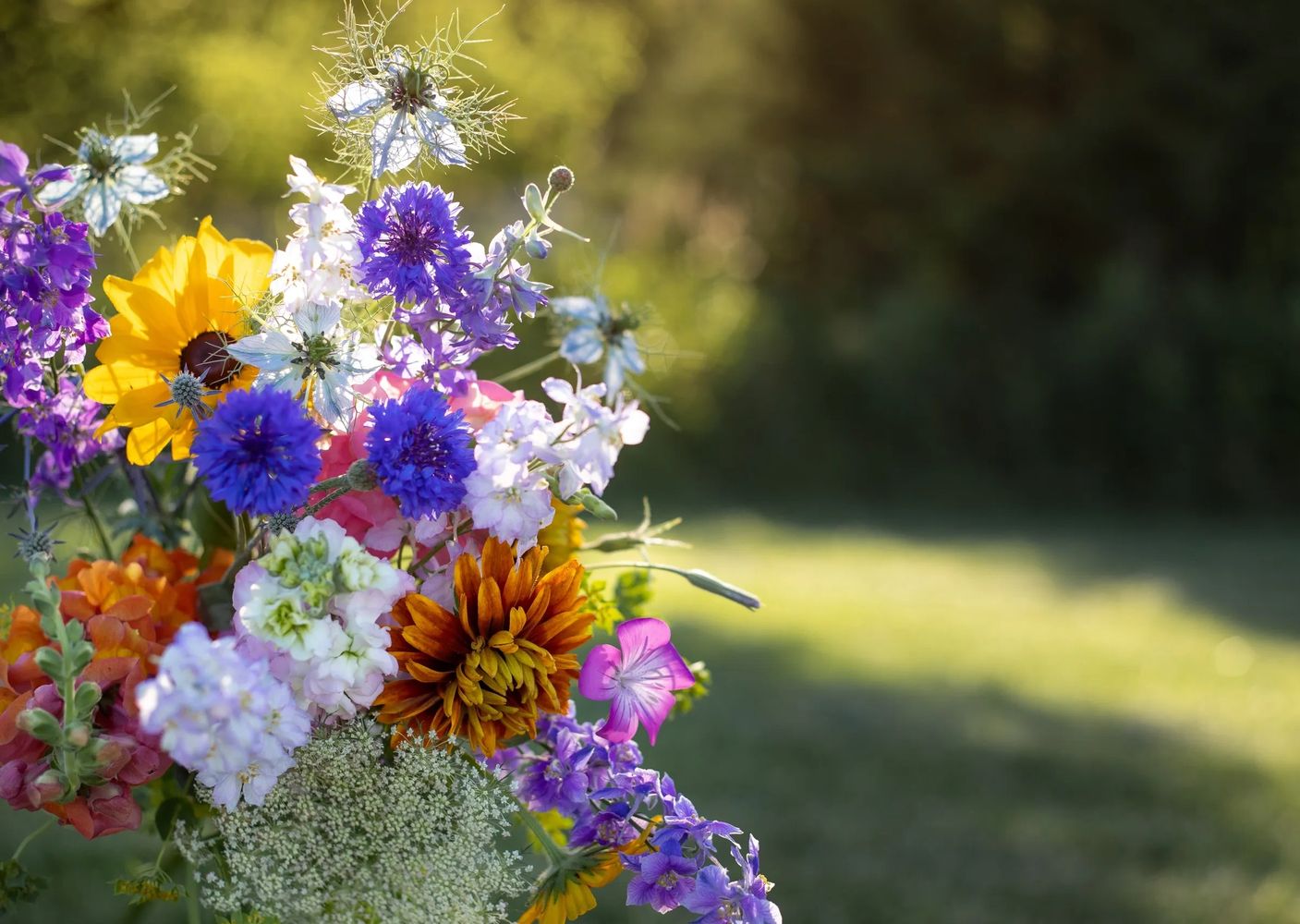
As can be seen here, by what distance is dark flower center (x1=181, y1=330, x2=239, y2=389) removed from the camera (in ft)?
3.43

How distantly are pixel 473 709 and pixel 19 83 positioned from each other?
8.32m

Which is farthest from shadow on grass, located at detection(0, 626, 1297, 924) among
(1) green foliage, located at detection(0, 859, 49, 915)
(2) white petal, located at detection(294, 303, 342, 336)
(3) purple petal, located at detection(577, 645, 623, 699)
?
(2) white petal, located at detection(294, 303, 342, 336)

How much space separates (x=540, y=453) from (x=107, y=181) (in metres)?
0.49

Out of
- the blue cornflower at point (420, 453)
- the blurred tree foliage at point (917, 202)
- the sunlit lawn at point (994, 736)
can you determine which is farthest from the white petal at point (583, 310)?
the blurred tree foliage at point (917, 202)

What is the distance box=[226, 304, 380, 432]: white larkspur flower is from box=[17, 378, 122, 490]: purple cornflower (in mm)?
253

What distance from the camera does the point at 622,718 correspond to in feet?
3.59

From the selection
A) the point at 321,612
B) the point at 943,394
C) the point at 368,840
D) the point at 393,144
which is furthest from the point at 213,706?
the point at 943,394

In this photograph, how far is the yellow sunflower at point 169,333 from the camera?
1.04m

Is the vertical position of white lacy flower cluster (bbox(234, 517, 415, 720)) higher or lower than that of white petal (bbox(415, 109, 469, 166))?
lower

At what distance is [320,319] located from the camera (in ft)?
3.19

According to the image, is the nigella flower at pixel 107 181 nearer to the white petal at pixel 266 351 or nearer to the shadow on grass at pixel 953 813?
the white petal at pixel 266 351

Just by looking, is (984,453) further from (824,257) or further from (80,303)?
(80,303)

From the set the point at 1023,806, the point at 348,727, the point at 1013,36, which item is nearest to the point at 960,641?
the point at 1023,806

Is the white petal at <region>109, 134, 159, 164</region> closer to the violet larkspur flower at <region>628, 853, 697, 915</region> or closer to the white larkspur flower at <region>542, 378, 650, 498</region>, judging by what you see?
the white larkspur flower at <region>542, 378, 650, 498</region>
